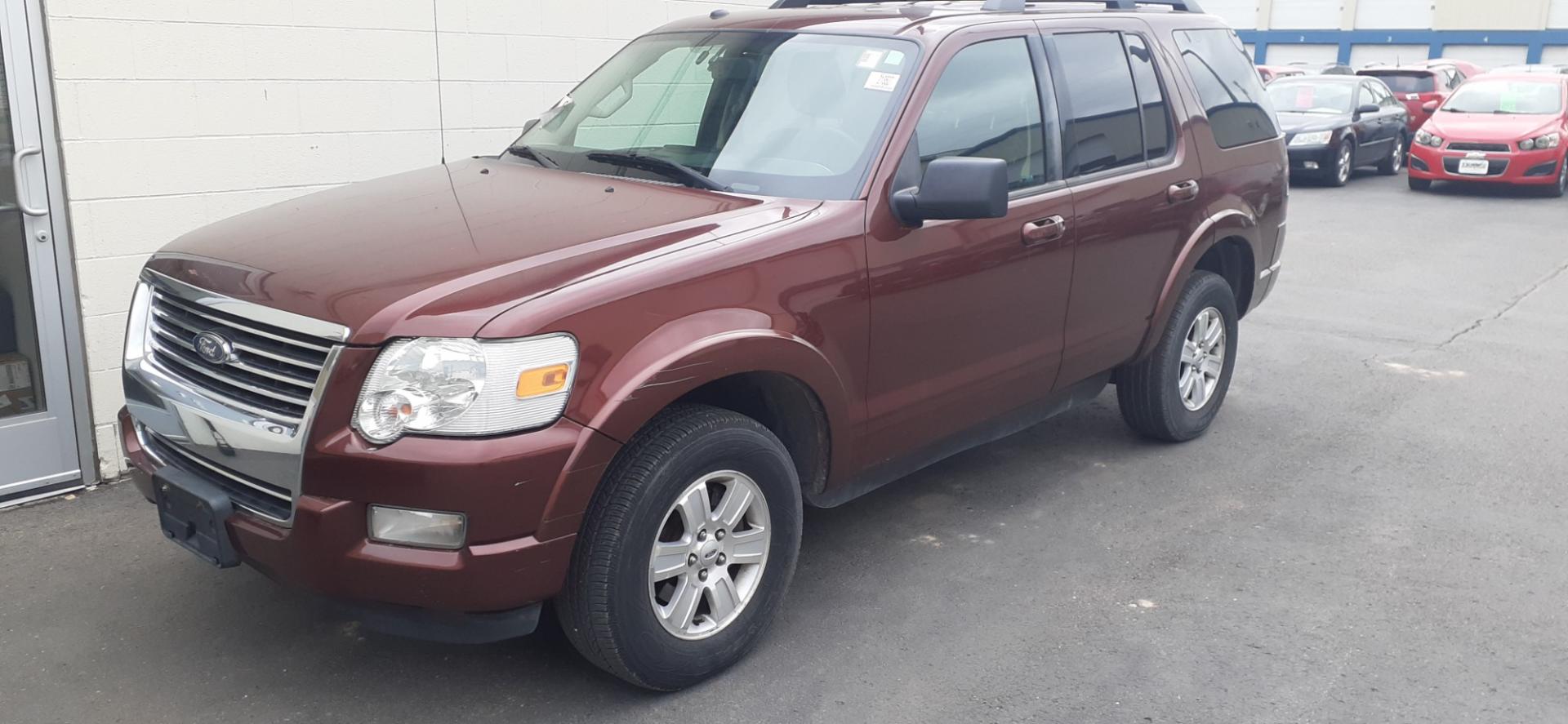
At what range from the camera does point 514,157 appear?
4.72 m

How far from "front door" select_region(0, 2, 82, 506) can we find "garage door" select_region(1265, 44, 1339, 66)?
4226 cm

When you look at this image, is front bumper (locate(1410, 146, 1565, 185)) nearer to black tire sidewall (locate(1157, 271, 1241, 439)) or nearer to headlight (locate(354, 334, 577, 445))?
black tire sidewall (locate(1157, 271, 1241, 439))

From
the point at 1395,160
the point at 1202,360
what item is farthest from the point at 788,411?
the point at 1395,160

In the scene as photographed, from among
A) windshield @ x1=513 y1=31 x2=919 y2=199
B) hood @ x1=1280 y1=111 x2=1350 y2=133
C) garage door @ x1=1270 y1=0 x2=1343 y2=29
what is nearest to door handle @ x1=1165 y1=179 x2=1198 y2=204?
windshield @ x1=513 y1=31 x2=919 y2=199

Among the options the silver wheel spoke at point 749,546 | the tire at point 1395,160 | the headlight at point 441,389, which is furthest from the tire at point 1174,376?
the tire at point 1395,160

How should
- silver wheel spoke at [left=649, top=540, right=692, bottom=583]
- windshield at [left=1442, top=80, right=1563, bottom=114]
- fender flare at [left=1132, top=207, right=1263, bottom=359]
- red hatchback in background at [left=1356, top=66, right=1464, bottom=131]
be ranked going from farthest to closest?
red hatchback in background at [left=1356, top=66, right=1464, bottom=131] → windshield at [left=1442, top=80, right=1563, bottom=114] → fender flare at [left=1132, top=207, right=1263, bottom=359] → silver wheel spoke at [left=649, top=540, right=692, bottom=583]

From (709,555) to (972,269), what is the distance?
1371mm

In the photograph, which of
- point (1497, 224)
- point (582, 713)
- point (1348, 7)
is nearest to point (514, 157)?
point (582, 713)

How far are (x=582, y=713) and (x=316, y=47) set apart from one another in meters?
3.56

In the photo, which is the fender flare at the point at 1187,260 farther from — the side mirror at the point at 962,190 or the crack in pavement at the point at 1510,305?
the crack in pavement at the point at 1510,305

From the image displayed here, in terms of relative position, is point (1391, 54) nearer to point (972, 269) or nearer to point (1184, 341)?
point (1184, 341)

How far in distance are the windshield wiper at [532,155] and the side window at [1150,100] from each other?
236cm

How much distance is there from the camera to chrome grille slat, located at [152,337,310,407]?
3125 mm

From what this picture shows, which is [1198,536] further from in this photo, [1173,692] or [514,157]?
[514,157]
